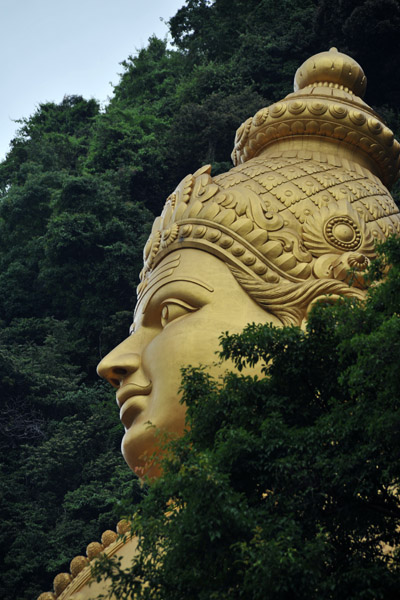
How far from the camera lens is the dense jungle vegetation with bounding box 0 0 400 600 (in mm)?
14328

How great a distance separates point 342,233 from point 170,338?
127cm

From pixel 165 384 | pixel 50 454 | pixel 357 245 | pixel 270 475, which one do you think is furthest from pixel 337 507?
pixel 50 454

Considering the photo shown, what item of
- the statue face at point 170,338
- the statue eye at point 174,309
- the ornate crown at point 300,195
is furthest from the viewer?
the ornate crown at point 300,195

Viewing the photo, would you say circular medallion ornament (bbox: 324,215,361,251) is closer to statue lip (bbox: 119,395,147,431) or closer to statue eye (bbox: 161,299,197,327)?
statue eye (bbox: 161,299,197,327)

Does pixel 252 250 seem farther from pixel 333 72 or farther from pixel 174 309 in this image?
pixel 333 72

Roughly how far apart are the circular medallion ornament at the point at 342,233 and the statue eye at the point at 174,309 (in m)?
0.98

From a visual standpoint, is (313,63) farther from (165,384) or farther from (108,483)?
(108,483)

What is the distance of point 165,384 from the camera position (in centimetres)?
544

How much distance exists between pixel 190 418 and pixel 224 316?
1243 millimetres

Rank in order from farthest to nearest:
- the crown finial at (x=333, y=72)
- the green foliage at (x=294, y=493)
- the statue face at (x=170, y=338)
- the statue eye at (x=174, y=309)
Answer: the crown finial at (x=333, y=72) < the statue eye at (x=174, y=309) < the statue face at (x=170, y=338) < the green foliage at (x=294, y=493)

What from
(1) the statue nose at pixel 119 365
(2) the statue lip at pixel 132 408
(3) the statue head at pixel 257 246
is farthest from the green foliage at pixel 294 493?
(1) the statue nose at pixel 119 365

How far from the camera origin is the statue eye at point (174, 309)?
5664 millimetres

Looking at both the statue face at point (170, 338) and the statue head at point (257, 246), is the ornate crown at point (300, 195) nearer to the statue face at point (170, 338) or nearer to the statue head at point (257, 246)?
the statue head at point (257, 246)

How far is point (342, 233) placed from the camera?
19.3ft
